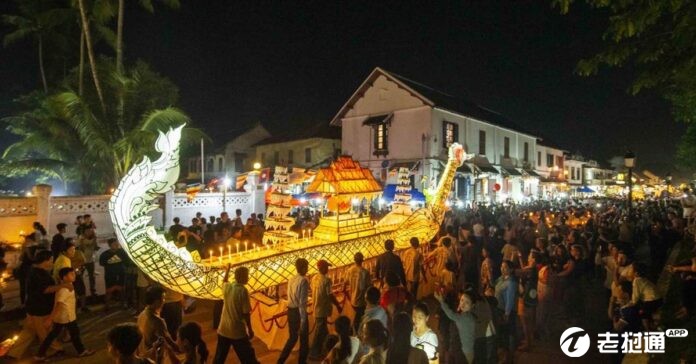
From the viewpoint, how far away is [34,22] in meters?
18.5

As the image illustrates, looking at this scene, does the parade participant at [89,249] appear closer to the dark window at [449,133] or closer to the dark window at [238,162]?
the dark window at [449,133]

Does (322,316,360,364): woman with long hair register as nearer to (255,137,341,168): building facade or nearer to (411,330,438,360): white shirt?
(411,330,438,360): white shirt

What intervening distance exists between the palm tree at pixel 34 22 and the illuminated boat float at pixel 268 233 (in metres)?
14.7

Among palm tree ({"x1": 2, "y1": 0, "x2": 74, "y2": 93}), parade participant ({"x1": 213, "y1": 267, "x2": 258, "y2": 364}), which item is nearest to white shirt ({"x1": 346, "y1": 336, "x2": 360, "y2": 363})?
parade participant ({"x1": 213, "y1": 267, "x2": 258, "y2": 364})

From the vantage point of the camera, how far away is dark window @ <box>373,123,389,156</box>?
24734 mm

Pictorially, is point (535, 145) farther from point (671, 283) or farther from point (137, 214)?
point (137, 214)

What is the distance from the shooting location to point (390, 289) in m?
5.72

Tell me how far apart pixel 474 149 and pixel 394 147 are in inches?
223

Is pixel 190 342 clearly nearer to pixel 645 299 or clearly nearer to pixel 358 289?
pixel 358 289

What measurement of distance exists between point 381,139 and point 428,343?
21339 mm

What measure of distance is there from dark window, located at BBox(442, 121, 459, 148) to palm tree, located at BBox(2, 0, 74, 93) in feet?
63.5

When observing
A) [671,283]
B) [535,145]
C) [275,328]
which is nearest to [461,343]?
[275,328]

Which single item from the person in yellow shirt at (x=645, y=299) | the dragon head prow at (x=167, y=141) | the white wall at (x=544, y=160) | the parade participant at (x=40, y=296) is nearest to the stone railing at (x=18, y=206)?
the parade participant at (x=40, y=296)

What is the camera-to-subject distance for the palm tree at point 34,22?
56.1ft
